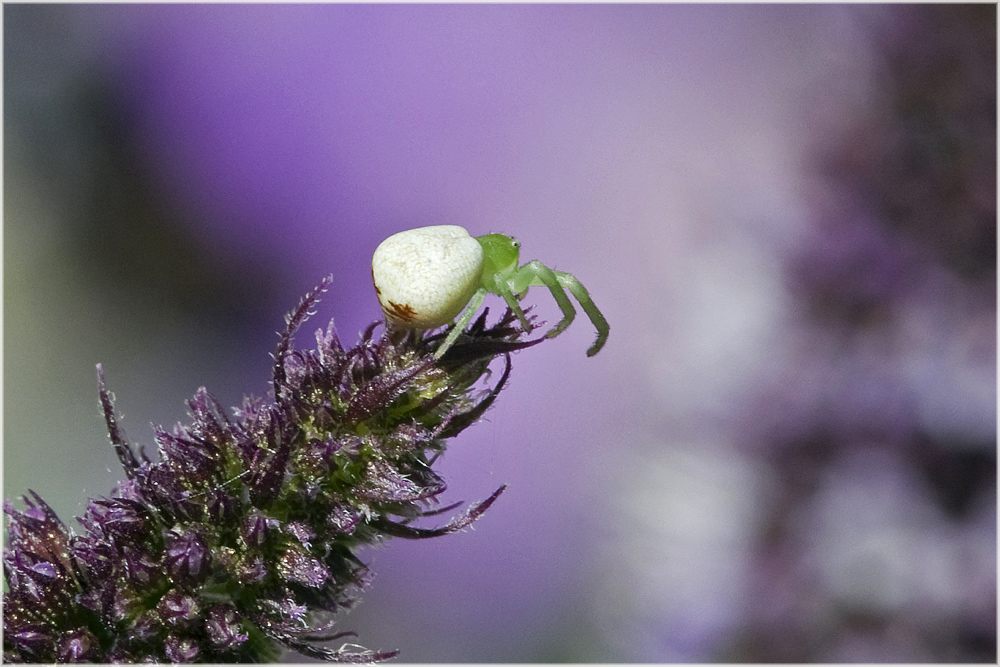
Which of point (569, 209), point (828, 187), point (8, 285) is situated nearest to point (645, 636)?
point (828, 187)

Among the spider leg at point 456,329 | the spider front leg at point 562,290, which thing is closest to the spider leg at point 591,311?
the spider front leg at point 562,290

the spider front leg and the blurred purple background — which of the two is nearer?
the spider front leg

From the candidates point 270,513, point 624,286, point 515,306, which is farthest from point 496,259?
point 624,286

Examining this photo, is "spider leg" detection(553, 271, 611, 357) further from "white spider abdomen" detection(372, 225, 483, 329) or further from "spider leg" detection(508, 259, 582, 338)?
"white spider abdomen" detection(372, 225, 483, 329)

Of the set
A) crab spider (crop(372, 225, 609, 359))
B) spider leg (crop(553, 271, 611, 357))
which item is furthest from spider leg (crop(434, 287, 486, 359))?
spider leg (crop(553, 271, 611, 357))

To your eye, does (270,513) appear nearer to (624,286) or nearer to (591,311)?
(591,311)

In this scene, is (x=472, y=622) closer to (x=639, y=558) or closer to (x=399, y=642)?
(x=399, y=642)

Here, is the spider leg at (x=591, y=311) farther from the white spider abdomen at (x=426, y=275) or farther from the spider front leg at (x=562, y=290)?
the white spider abdomen at (x=426, y=275)

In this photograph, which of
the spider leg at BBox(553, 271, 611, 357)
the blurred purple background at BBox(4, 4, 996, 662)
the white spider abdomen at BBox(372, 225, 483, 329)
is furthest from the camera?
the blurred purple background at BBox(4, 4, 996, 662)
